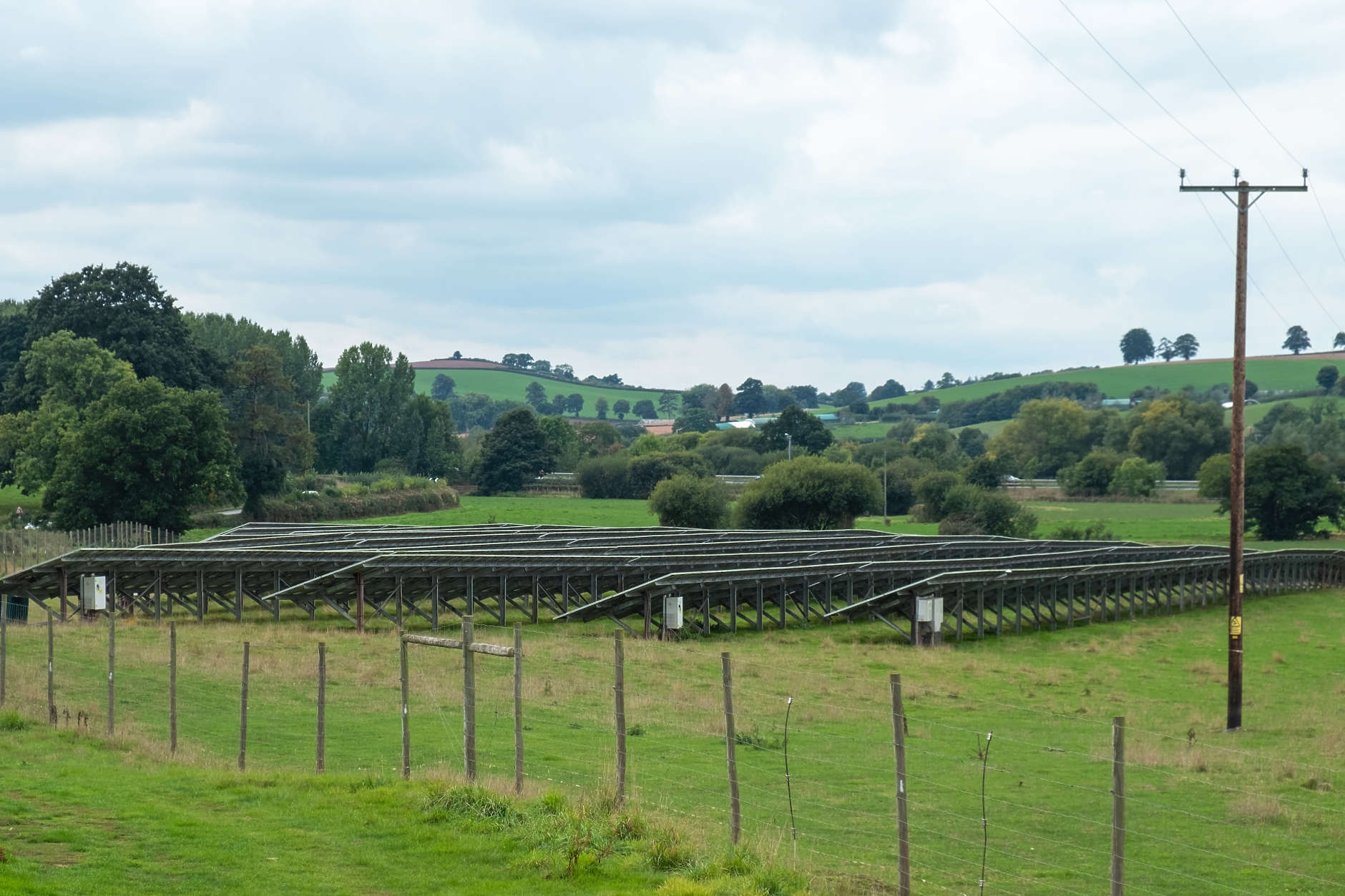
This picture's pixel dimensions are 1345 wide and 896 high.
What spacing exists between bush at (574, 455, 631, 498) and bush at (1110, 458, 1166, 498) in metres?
42.4

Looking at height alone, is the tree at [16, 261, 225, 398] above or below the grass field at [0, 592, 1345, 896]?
above

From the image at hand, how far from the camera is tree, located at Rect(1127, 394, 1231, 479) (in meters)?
127

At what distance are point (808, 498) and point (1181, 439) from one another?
65.3 m

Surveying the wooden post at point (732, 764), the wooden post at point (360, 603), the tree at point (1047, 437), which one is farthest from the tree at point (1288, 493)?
the wooden post at point (732, 764)

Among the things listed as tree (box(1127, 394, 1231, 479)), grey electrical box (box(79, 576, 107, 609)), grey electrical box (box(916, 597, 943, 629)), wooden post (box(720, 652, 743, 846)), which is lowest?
grey electrical box (box(916, 597, 943, 629))

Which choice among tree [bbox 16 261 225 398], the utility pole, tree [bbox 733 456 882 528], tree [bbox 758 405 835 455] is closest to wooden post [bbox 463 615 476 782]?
the utility pole

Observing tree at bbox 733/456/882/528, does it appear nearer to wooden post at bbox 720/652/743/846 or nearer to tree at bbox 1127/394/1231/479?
tree at bbox 1127/394/1231/479

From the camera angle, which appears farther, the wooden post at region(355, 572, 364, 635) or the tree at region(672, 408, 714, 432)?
the tree at region(672, 408, 714, 432)

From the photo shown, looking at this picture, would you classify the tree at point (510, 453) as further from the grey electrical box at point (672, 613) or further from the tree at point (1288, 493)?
the grey electrical box at point (672, 613)

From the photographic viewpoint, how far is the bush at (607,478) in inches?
4557

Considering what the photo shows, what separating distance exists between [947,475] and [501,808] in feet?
268

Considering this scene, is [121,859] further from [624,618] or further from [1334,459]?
[1334,459]

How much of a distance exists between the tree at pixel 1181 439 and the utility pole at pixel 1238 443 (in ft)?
353

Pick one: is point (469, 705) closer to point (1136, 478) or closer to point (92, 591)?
point (92, 591)
